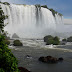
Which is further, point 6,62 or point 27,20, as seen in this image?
point 27,20

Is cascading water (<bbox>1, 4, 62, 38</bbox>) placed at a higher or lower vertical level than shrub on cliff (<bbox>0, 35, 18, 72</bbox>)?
higher

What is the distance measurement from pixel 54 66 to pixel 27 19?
161ft

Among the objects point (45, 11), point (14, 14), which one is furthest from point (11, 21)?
point (45, 11)

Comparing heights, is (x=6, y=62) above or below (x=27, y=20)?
below

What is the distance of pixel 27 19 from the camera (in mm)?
62062

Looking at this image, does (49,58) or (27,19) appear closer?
(49,58)

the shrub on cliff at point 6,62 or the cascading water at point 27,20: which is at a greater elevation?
the cascading water at point 27,20

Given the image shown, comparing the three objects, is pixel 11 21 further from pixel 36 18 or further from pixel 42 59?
pixel 42 59

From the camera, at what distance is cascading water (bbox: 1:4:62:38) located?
55.5 m

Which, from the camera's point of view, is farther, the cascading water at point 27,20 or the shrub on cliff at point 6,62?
the cascading water at point 27,20

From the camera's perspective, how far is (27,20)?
62250mm

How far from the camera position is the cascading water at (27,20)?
182 ft

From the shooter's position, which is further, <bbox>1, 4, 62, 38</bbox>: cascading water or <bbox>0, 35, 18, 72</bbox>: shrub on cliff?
<bbox>1, 4, 62, 38</bbox>: cascading water

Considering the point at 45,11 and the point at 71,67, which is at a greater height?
the point at 45,11
